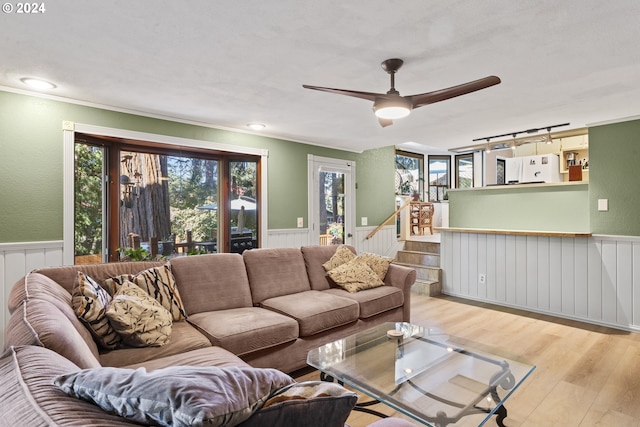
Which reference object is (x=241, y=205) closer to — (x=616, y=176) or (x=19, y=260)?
(x=19, y=260)

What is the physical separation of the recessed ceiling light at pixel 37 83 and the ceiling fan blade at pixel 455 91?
2956mm

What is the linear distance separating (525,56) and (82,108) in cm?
383

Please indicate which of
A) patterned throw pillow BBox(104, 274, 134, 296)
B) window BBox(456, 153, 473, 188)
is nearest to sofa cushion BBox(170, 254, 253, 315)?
patterned throw pillow BBox(104, 274, 134, 296)

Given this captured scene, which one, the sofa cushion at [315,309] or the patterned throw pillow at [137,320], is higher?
the patterned throw pillow at [137,320]

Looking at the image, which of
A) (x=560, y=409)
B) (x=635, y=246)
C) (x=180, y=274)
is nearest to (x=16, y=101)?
(x=180, y=274)

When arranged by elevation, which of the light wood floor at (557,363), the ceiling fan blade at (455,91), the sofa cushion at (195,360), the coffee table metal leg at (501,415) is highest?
the ceiling fan blade at (455,91)

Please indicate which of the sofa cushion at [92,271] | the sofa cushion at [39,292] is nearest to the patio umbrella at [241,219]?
the sofa cushion at [92,271]

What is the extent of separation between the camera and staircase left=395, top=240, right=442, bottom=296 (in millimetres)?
5254

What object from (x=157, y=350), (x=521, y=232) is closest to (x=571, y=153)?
(x=521, y=232)

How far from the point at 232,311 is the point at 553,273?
153 inches

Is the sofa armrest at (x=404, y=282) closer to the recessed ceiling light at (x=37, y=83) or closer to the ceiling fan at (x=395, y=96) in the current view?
the ceiling fan at (x=395, y=96)

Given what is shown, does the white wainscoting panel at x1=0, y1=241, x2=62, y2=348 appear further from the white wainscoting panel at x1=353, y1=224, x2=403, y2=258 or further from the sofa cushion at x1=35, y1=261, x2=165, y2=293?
the white wainscoting panel at x1=353, y1=224, x2=403, y2=258

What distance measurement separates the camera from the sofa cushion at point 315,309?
2.70 metres

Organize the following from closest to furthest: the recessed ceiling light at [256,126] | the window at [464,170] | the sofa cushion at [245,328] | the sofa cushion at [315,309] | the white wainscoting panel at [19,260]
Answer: the sofa cushion at [245,328] < the sofa cushion at [315,309] < the white wainscoting panel at [19,260] < the recessed ceiling light at [256,126] < the window at [464,170]
